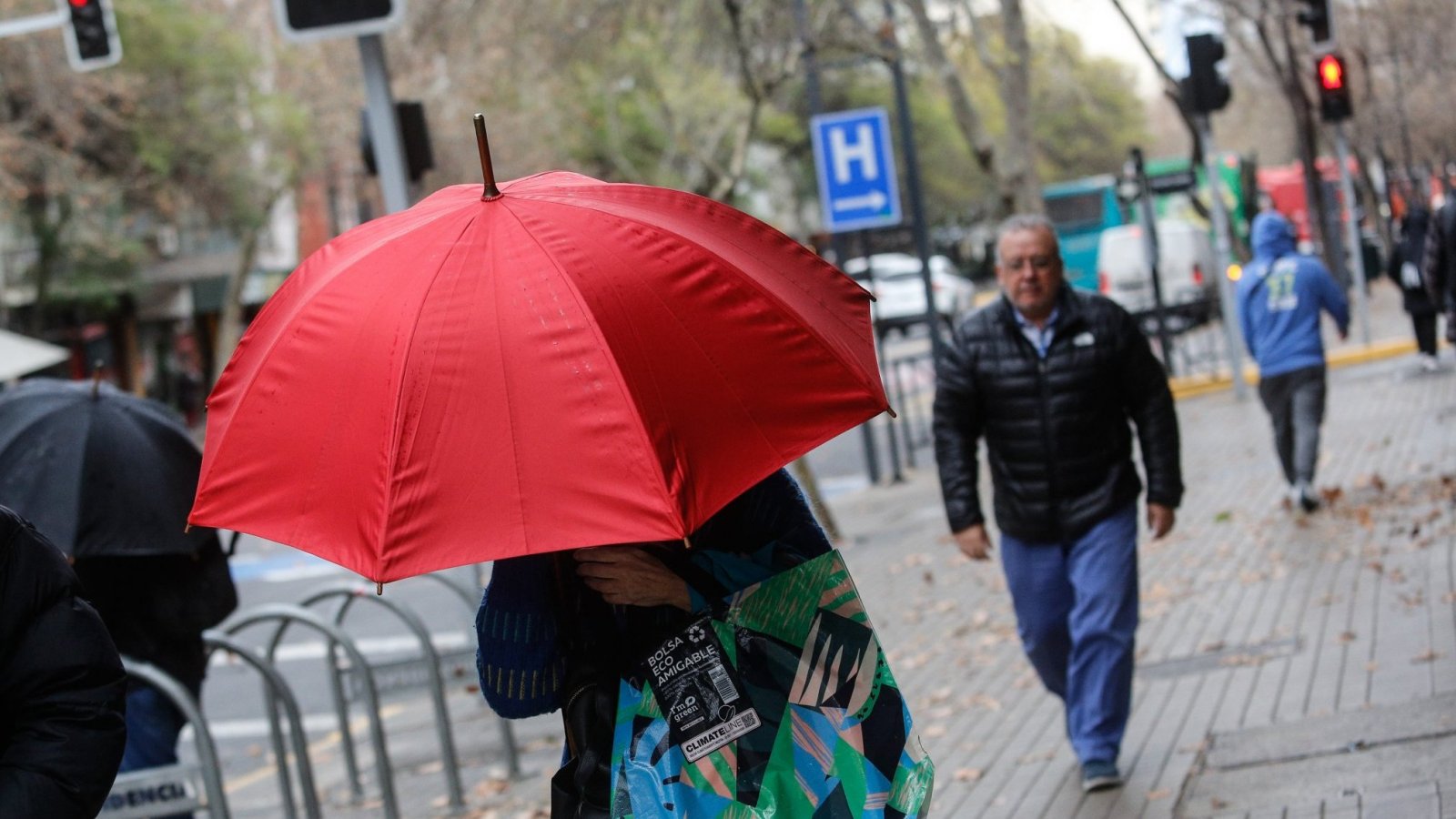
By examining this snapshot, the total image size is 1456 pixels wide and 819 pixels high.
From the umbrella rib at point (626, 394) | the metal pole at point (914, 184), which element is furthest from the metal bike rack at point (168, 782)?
the metal pole at point (914, 184)

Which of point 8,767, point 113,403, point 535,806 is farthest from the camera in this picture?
point 535,806

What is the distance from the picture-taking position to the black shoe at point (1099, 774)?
5730 mm

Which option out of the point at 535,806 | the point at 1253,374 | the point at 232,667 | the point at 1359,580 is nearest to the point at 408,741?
the point at 535,806

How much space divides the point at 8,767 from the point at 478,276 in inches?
39.4

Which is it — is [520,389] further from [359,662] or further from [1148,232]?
[1148,232]

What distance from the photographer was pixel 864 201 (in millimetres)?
14914

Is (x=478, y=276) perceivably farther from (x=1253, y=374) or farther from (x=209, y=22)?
(x=209, y=22)

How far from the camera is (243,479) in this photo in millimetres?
2900

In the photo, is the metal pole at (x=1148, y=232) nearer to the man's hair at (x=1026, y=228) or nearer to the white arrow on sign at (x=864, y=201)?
the white arrow on sign at (x=864, y=201)

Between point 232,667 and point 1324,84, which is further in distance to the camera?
point 1324,84

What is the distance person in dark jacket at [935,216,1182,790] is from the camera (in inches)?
225

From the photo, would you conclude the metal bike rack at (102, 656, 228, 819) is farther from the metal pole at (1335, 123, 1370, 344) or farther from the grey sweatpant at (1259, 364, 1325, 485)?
the metal pole at (1335, 123, 1370, 344)

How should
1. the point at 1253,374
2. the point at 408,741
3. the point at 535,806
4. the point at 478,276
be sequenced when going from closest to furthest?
the point at 478,276 → the point at 535,806 → the point at 408,741 → the point at 1253,374

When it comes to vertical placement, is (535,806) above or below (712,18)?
below
